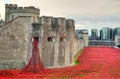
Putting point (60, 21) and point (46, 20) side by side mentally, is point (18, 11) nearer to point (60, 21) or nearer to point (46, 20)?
point (60, 21)

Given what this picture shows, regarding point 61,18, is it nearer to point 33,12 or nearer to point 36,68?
point 36,68

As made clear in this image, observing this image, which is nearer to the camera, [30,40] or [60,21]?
[30,40]

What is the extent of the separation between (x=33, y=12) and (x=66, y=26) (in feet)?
38.7

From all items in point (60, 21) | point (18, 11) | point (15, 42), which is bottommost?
point (15, 42)

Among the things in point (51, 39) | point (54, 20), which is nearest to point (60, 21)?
point (54, 20)

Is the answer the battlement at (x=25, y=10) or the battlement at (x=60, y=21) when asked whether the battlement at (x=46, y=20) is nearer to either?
the battlement at (x=60, y=21)

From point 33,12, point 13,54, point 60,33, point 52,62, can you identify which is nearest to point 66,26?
point 60,33

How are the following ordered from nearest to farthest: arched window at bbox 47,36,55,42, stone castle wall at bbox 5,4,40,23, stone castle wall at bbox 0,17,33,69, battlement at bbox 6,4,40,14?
stone castle wall at bbox 0,17,33,69 < arched window at bbox 47,36,55,42 < stone castle wall at bbox 5,4,40,23 < battlement at bbox 6,4,40,14

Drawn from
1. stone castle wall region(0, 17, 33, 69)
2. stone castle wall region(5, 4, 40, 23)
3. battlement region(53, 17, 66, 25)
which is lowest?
stone castle wall region(0, 17, 33, 69)

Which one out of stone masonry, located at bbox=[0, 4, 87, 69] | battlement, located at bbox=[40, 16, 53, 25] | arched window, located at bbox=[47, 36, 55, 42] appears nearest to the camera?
stone masonry, located at bbox=[0, 4, 87, 69]

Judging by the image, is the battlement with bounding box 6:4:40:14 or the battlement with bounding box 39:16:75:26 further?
the battlement with bounding box 6:4:40:14

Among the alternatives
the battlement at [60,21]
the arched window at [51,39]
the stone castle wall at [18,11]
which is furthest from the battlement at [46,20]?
the stone castle wall at [18,11]

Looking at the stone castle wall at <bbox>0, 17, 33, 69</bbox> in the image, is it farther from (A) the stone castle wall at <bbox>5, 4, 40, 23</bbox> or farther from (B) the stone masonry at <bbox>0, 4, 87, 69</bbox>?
(A) the stone castle wall at <bbox>5, 4, 40, 23</bbox>

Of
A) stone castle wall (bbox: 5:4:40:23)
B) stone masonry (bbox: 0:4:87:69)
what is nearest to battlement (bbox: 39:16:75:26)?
stone masonry (bbox: 0:4:87:69)
